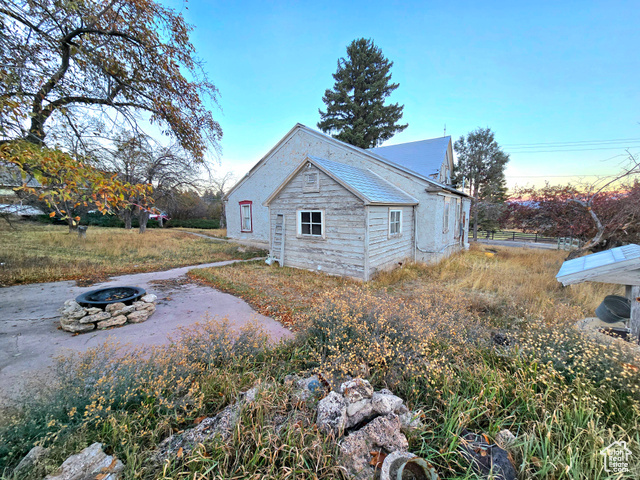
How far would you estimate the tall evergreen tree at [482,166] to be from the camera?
86.0ft

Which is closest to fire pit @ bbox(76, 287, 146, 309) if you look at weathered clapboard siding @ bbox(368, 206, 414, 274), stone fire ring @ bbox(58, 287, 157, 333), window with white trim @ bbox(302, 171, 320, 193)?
stone fire ring @ bbox(58, 287, 157, 333)

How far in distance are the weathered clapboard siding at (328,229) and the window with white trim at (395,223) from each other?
6.30 ft

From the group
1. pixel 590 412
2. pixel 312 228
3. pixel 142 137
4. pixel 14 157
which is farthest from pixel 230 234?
pixel 590 412

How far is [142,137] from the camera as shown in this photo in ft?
17.9

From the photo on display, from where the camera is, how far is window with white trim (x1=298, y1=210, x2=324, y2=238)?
899 cm

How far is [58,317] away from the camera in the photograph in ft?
17.1

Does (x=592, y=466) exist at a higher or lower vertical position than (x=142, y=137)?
lower

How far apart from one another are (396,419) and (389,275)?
6.83 meters

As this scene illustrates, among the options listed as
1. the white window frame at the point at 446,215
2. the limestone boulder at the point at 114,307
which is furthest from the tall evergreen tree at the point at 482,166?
the limestone boulder at the point at 114,307

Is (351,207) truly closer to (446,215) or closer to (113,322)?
(446,215)

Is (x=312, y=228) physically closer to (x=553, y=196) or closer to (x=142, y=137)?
(x=142, y=137)

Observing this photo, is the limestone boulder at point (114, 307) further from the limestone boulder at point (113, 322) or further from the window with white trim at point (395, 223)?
the window with white trim at point (395, 223)

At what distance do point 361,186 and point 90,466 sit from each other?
325 inches

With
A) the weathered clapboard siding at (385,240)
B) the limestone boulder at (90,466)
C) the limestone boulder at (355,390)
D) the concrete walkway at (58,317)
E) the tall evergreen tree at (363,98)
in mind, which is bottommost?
the concrete walkway at (58,317)
